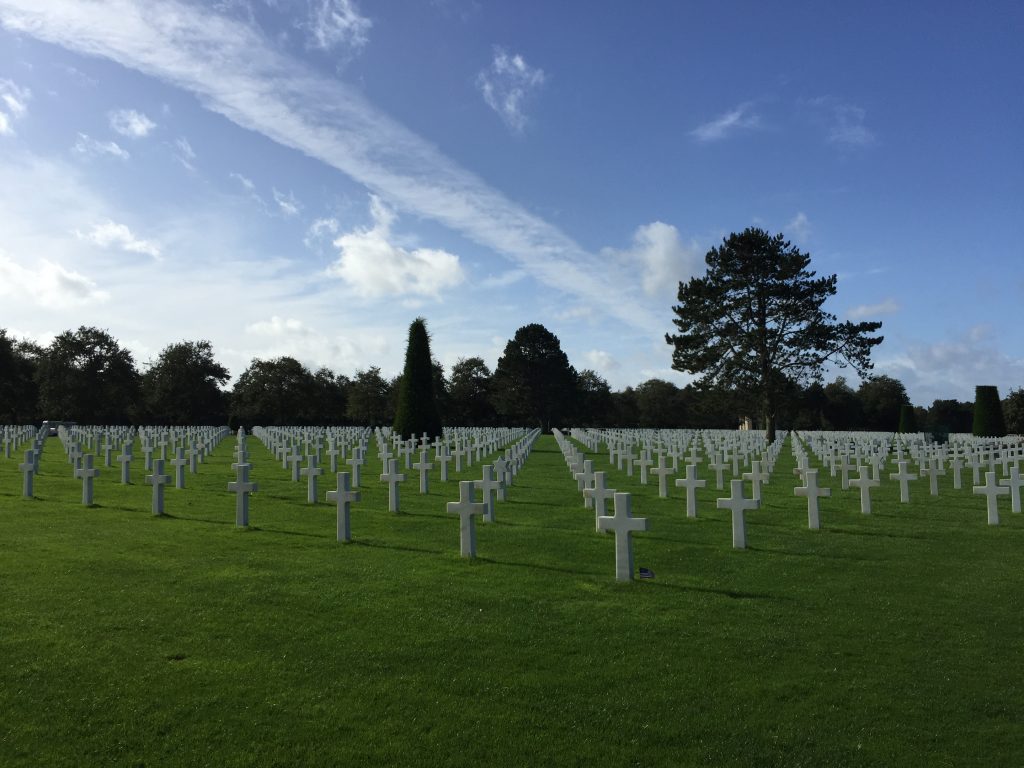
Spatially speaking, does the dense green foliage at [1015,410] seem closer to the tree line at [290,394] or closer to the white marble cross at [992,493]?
the tree line at [290,394]

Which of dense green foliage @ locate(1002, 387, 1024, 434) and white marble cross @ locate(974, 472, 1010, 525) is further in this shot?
dense green foliage @ locate(1002, 387, 1024, 434)

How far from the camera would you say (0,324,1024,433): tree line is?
66938mm

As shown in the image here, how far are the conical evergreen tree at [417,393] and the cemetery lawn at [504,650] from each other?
65.3ft

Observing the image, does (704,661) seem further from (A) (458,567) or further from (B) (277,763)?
(A) (458,567)

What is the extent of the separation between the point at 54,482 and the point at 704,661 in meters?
15.0

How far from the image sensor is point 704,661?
182 inches

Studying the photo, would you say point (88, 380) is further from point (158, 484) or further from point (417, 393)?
point (158, 484)

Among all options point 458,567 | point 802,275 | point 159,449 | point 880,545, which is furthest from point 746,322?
point 458,567

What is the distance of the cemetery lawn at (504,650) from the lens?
3.57 meters

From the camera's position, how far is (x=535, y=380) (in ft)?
227

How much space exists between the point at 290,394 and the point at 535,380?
23081 mm

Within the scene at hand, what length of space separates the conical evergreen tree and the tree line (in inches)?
1401

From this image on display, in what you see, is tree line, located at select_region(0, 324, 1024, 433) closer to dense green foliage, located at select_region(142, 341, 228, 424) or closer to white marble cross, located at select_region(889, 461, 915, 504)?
dense green foliage, located at select_region(142, 341, 228, 424)

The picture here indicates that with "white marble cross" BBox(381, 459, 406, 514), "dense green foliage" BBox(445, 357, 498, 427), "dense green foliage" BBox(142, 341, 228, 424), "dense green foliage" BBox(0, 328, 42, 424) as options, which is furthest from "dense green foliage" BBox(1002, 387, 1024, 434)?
"dense green foliage" BBox(0, 328, 42, 424)
